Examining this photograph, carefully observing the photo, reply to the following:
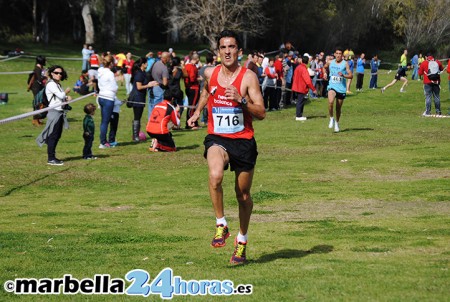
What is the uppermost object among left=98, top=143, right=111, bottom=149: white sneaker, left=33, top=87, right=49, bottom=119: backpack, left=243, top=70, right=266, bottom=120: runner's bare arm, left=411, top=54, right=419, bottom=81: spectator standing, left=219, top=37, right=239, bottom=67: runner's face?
left=219, top=37, right=239, bottom=67: runner's face

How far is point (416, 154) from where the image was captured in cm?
2145

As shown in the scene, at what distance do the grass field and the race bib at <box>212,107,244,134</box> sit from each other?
1.43 metres

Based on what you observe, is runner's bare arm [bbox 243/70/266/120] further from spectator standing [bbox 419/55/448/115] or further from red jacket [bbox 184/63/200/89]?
spectator standing [bbox 419/55/448/115]

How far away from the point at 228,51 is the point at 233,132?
0.88 m

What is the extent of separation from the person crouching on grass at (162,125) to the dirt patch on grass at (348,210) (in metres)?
8.84

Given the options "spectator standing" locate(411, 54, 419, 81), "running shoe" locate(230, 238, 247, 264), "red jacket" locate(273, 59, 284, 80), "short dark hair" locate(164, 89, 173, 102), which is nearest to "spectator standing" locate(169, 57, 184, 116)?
"short dark hair" locate(164, 89, 173, 102)

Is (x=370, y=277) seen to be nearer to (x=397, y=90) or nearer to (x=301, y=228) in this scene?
(x=301, y=228)

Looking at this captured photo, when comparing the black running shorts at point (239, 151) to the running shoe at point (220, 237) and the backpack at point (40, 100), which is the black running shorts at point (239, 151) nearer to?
the running shoe at point (220, 237)

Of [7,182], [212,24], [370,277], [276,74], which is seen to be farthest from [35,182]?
[212,24]

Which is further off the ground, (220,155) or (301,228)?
(220,155)

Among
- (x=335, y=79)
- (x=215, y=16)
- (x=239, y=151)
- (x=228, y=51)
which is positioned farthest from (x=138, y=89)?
(x=215, y=16)

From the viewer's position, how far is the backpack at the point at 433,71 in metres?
31.5

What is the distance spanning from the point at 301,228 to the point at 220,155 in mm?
2985

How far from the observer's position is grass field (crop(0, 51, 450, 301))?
865 cm
